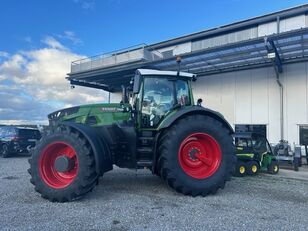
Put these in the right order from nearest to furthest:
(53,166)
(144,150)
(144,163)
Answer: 1. (53,166)
2. (144,163)
3. (144,150)

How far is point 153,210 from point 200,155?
5.53 ft

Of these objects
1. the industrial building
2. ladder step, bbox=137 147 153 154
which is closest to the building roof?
the industrial building

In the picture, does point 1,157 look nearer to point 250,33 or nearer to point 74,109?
point 74,109

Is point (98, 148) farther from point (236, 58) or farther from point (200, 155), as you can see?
point (236, 58)

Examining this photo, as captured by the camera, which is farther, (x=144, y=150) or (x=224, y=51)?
(x=224, y=51)

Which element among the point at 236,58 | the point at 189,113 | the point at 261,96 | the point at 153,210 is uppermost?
the point at 236,58


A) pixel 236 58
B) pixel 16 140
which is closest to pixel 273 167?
pixel 236 58

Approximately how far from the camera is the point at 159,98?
628 centimetres

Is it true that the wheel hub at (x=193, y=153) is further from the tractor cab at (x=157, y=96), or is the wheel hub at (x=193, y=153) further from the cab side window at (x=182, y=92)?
the cab side window at (x=182, y=92)

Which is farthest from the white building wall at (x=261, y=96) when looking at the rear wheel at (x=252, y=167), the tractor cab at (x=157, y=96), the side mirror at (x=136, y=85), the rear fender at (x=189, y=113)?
the side mirror at (x=136, y=85)

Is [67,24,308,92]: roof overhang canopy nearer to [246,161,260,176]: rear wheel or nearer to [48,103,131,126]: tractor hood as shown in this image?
[48,103,131,126]: tractor hood

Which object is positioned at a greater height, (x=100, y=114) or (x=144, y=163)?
(x=100, y=114)

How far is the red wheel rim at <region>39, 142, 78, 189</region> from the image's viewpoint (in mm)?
5250

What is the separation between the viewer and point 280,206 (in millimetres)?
5133
